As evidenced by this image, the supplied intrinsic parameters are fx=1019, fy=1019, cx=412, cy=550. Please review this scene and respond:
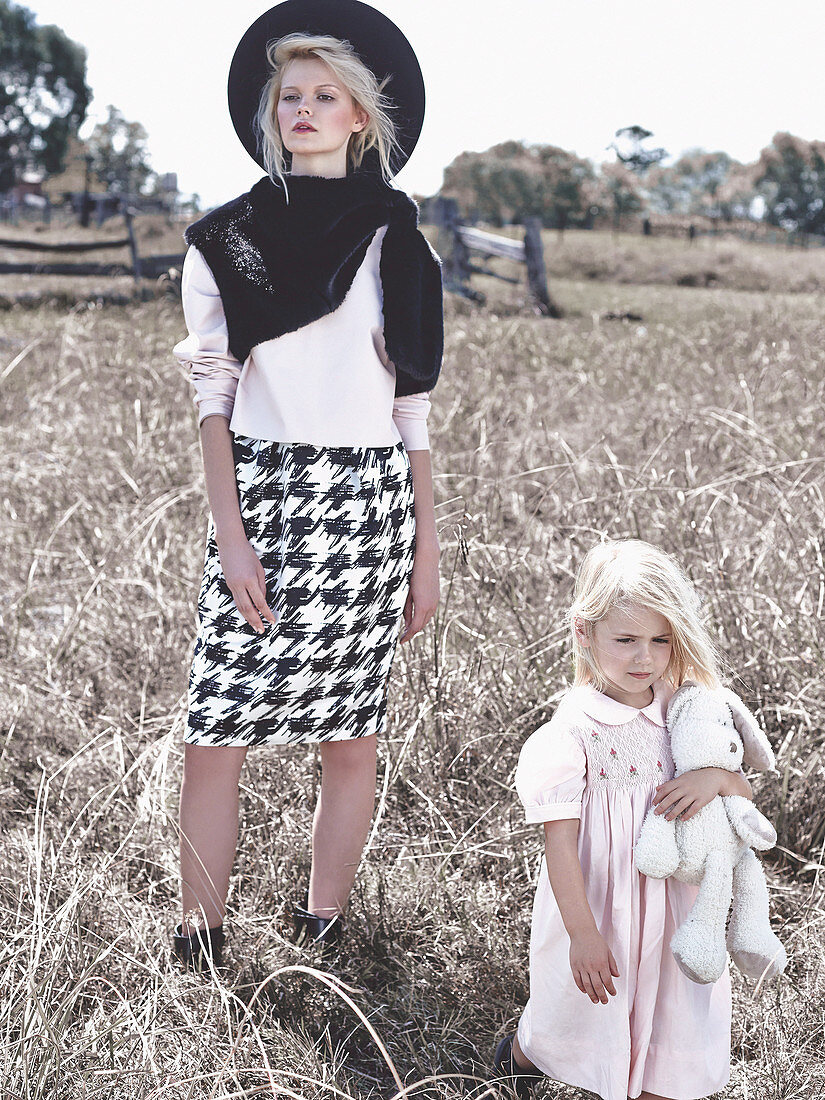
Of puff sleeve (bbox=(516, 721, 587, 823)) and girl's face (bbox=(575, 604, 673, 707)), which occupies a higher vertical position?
girl's face (bbox=(575, 604, 673, 707))

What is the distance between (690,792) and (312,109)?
50.1 inches

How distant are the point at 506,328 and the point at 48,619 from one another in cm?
524

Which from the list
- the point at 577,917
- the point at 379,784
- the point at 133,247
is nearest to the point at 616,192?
the point at 133,247

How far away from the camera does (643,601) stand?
1.44m

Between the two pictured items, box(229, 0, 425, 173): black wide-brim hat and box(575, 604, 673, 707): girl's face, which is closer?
box(575, 604, 673, 707): girl's face

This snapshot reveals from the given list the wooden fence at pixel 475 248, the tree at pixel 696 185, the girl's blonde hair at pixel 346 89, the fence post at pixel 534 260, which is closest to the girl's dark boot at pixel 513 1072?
the girl's blonde hair at pixel 346 89

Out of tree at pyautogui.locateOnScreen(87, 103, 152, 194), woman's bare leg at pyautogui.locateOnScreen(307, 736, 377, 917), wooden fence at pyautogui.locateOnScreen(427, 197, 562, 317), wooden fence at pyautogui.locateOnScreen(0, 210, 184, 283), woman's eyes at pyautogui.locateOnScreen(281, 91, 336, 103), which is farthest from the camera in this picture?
tree at pyautogui.locateOnScreen(87, 103, 152, 194)

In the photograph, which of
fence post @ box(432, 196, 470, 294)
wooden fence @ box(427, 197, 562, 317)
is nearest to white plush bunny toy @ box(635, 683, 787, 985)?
fence post @ box(432, 196, 470, 294)

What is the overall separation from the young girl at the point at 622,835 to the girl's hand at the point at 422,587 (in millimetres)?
508

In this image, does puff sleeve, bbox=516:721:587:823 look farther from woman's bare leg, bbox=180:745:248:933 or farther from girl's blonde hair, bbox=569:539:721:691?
woman's bare leg, bbox=180:745:248:933

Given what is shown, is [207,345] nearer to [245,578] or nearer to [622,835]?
[245,578]

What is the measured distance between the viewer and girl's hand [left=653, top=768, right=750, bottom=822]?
4.68 ft

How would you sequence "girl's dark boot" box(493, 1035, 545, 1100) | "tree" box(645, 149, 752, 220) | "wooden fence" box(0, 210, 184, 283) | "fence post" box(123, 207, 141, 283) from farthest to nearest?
"tree" box(645, 149, 752, 220) → "fence post" box(123, 207, 141, 283) → "wooden fence" box(0, 210, 184, 283) → "girl's dark boot" box(493, 1035, 545, 1100)

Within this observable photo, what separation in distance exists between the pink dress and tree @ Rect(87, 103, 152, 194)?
148ft
